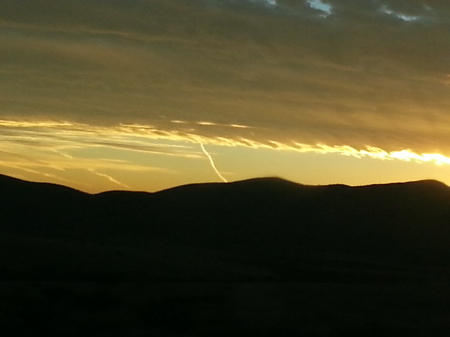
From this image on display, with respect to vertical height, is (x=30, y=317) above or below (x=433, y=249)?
below

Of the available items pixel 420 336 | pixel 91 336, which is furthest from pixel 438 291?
pixel 91 336

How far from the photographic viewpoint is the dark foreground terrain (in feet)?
87.2

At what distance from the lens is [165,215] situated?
86.0 meters

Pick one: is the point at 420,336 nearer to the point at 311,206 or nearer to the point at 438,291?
the point at 438,291

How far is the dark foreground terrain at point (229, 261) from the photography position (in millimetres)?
26594

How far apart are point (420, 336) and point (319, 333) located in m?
3.19

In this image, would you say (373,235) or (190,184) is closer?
(373,235)

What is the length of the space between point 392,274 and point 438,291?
923cm

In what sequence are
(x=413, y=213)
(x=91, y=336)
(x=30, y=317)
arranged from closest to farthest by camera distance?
(x=91, y=336) < (x=30, y=317) < (x=413, y=213)

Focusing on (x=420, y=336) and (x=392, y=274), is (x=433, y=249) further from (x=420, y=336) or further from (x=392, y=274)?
(x=420, y=336)

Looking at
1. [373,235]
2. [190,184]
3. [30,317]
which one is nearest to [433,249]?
[373,235]

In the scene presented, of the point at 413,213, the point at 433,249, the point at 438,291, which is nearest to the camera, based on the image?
the point at 438,291

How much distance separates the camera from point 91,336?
76.4 feet

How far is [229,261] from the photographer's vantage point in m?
49.6
